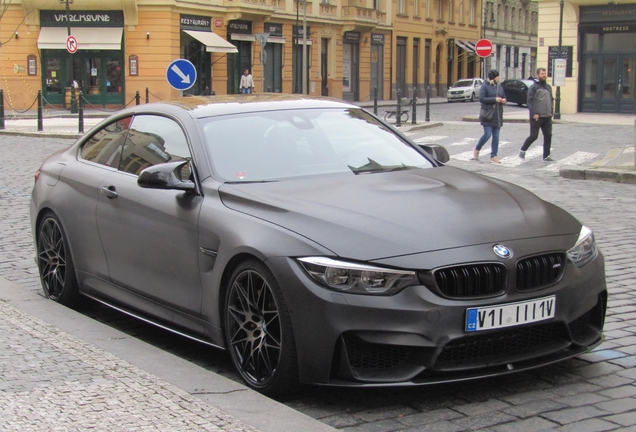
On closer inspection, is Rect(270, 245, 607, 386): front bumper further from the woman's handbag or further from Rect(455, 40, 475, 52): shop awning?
Rect(455, 40, 475, 52): shop awning

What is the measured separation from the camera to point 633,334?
5.44 metres

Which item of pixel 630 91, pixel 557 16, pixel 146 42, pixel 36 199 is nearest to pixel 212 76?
pixel 146 42

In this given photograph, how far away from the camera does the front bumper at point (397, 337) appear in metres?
4.01

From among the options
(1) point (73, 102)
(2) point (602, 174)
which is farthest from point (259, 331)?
(1) point (73, 102)

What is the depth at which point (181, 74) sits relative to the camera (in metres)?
18.8

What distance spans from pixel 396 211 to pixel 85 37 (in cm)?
3939

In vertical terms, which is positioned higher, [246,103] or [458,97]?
[246,103]

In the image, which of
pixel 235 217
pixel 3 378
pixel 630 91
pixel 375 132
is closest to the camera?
pixel 3 378

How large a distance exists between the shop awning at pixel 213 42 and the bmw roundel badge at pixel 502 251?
39700mm

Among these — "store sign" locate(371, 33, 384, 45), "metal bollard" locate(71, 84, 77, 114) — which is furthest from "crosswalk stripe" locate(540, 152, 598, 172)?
"store sign" locate(371, 33, 384, 45)

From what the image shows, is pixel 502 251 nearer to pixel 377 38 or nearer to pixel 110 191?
pixel 110 191

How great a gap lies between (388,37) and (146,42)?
70.9 feet

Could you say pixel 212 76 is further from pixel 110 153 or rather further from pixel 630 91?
pixel 110 153

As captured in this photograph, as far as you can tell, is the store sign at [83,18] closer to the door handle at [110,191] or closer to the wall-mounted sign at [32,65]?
the wall-mounted sign at [32,65]
